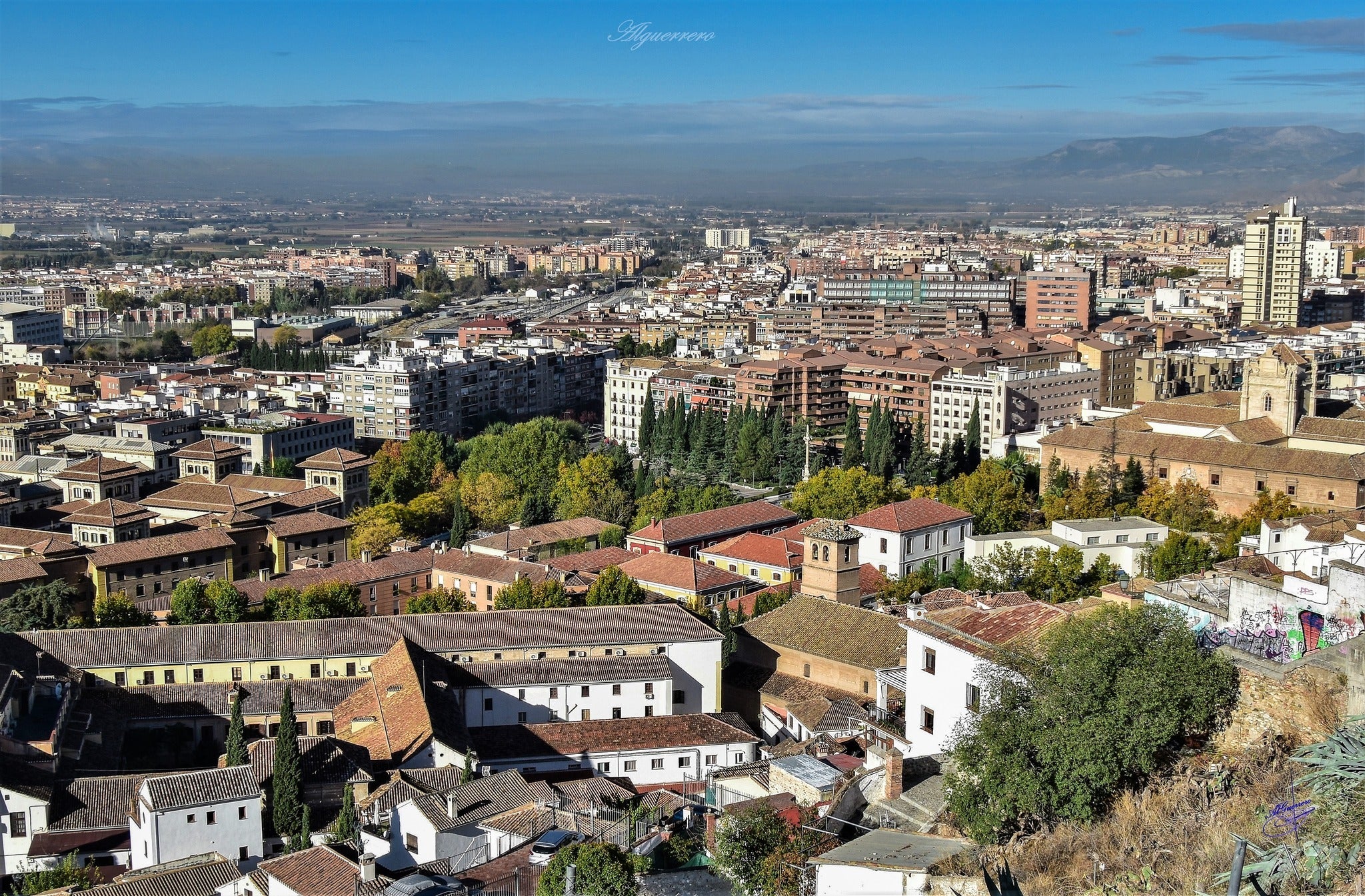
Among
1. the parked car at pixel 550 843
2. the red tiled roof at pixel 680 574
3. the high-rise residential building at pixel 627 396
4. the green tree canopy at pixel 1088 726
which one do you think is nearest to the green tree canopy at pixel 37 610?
the red tiled roof at pixel 680 574

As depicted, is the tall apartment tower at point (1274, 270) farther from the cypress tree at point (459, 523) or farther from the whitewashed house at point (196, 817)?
the whitewashed house at point (196, 817)

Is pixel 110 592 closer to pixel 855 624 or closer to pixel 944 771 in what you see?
pixel 855 624

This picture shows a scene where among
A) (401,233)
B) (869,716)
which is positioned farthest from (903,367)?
(401,233)

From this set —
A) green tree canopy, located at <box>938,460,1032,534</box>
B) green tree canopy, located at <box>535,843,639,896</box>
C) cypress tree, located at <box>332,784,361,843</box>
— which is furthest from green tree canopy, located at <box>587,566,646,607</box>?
green tree canopy, located at <box>535,843,639,896</box>

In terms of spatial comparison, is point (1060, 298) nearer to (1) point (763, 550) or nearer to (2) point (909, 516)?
(2) point (909, 516)

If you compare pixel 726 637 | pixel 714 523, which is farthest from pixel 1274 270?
pixel 726 637
